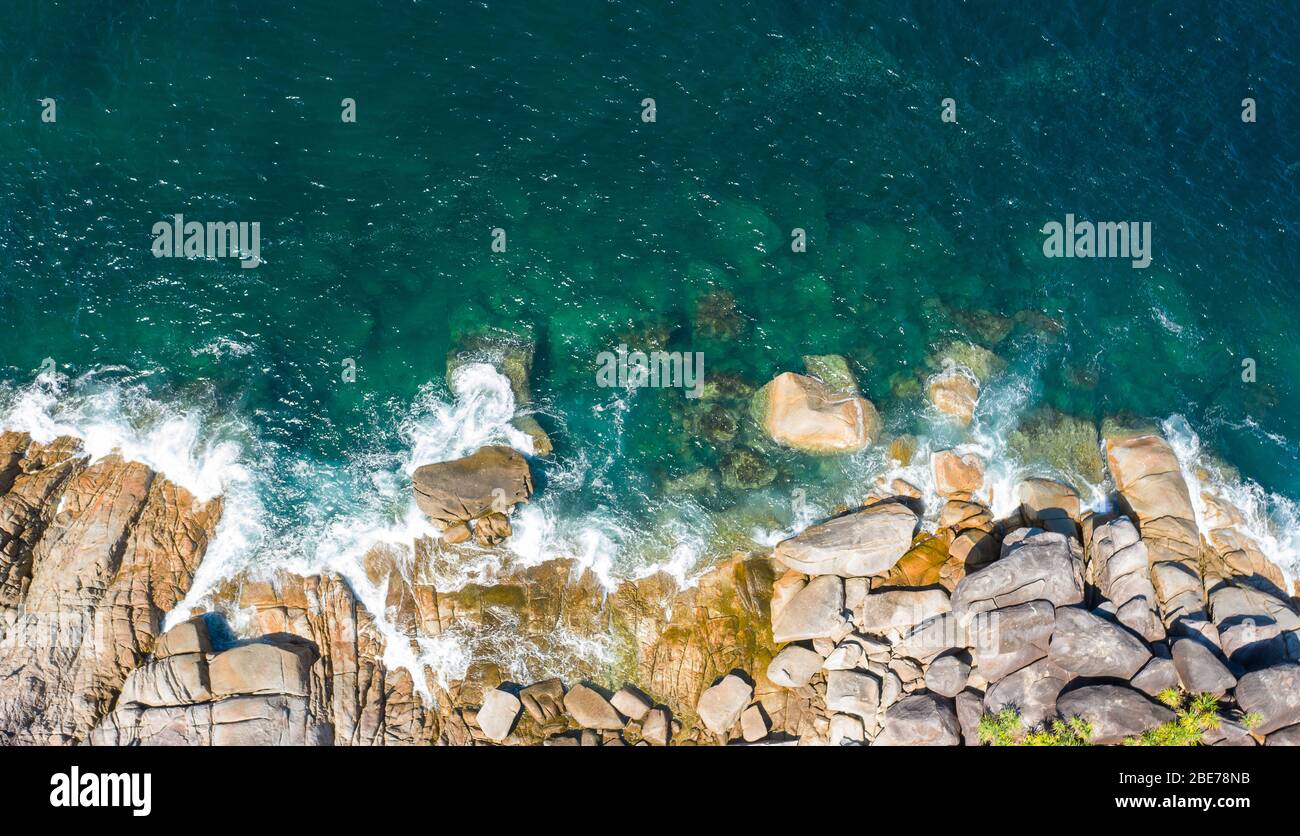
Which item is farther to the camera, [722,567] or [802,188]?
[802,188]

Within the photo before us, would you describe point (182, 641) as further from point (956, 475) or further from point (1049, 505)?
point (1049, 505)

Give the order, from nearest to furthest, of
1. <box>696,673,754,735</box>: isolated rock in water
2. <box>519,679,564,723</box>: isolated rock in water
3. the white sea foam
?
1. <box>519,679,564,723</box>: isolated rock in water
2. <box>696,673,754,735</box>: isolated rock in water
3. the white sea foam

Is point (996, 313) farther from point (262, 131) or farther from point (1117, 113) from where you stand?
point (262, 131)

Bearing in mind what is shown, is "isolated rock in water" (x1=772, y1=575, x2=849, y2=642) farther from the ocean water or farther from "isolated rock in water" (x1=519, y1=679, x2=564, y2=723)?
"isolated rock in water" (x1=519, y1=679, x2=564, y2=723)

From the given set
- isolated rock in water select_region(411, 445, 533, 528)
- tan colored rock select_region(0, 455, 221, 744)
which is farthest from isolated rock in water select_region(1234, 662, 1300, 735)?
tan colored rock select_region(0, 455, 221, 744)

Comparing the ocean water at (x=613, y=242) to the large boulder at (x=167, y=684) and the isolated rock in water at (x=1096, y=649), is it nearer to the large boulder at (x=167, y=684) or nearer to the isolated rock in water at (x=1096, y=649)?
the large boulder at (x=167, y=684)

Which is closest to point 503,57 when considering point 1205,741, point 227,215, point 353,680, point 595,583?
point 227,215

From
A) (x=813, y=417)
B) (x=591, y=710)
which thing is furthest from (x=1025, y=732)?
(x=591, y=710)
